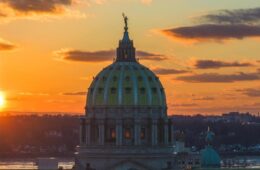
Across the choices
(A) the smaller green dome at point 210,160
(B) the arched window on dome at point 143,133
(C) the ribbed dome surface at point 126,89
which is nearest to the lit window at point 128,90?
(C) the ribbed dome surface at point 126,89

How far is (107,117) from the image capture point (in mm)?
80812

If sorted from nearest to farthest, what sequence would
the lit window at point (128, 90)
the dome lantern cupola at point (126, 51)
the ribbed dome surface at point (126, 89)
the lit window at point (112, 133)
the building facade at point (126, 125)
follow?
the building facade at point (126, 125) → the lit window at point (112, 133) → the ribbed dome surface at point (126, 89) → the lit window at point (128, 90) → the dome lantern cupola at point (126, 51)

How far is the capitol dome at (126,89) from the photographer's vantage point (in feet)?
266

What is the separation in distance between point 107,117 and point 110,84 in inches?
103

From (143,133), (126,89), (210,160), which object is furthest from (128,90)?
(210,160)

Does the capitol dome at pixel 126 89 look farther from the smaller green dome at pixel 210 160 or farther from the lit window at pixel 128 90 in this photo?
the smaller green dome at pixel 210 160

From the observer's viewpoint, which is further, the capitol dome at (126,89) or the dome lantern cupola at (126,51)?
the dome lantern cupola at (126,51)

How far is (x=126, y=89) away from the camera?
81.6m

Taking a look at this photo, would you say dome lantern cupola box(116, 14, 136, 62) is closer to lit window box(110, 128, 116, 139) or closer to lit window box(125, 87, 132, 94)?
lit window box(125, 87, 132, 94)

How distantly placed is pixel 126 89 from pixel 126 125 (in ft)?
8.94

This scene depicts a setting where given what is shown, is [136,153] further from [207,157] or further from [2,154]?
[2,154]

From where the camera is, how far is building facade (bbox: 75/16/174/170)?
79.8 meters

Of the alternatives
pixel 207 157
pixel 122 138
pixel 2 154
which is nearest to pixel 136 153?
pixel 122 138

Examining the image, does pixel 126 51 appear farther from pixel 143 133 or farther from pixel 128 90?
pixel 143 133
